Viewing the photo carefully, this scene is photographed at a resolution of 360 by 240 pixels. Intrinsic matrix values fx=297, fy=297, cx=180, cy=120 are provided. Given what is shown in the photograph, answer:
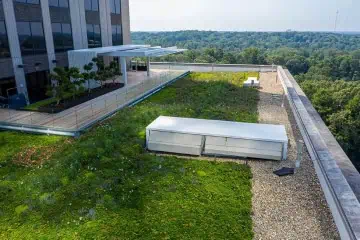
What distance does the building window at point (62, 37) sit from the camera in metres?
24.0

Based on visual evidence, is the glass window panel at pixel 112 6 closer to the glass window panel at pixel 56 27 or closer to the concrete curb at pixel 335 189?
the glass window panel at pixel 56 27

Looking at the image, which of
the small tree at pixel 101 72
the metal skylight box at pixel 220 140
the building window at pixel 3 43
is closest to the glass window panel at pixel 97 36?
the small tree at pixel 101 72

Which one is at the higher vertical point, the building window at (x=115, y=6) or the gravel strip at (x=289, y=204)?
the building window at (x=115, y=6)

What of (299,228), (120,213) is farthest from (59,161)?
(299,228)

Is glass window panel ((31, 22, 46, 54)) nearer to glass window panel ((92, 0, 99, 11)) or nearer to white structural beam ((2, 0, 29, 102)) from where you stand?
white structural beam ((2, 0, 29, 102))

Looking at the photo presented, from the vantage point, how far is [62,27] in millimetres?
24578

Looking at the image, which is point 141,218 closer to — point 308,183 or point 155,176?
point 155,176

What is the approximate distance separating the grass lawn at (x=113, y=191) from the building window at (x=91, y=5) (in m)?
16.2

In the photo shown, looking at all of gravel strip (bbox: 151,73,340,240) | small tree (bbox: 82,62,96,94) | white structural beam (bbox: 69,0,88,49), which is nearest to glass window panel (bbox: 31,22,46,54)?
small tree (bbox: 82,62,96,94)

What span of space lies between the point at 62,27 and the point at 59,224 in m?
20.1

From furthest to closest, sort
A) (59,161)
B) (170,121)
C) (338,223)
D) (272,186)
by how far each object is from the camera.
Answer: (170,121) < (59,161) < (272,186) < (338,223)

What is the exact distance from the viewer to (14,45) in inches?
793

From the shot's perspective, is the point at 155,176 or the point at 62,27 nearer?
the point at 155,176

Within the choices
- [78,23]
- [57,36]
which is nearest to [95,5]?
[78,23]
